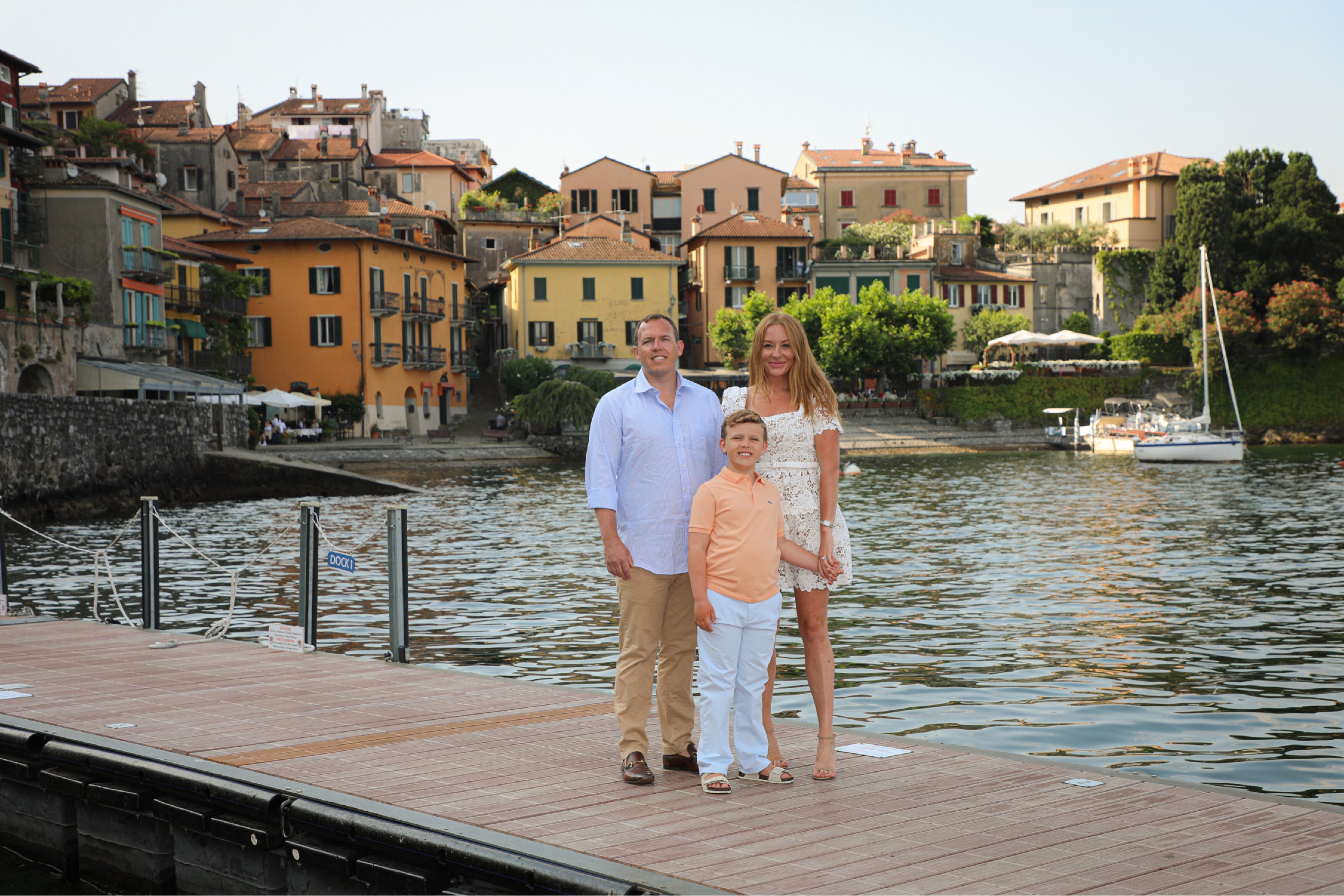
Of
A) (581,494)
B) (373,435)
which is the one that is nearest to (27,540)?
(581,494)

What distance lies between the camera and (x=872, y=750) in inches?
264

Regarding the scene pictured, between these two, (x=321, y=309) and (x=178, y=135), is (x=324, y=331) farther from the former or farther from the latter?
(x=178, y=135)

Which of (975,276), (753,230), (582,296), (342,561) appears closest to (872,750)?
(342,561)

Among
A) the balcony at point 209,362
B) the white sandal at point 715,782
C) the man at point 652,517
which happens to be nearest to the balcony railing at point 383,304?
the balcony at point 209,362

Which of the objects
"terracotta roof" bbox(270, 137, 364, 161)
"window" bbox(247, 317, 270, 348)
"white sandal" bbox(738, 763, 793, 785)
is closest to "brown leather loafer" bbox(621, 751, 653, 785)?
"white sandal" bbox(738, 763, 793, 785)

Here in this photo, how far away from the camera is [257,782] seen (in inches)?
237

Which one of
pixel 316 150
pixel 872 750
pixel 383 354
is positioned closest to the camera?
pixel 872 750

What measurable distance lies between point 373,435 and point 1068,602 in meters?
47.2

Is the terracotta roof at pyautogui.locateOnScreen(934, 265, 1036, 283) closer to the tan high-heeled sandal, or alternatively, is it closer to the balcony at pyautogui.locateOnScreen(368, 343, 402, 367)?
the balcony at pyautogui.locateOnScreen(368, 343, 402, 367)

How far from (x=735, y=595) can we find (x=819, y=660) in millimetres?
680

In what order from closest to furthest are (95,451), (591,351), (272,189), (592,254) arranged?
(95,451), (591,351), (592,254), (272,189)

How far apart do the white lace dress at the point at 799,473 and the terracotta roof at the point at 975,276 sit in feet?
245

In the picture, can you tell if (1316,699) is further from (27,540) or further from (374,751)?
(27,540)

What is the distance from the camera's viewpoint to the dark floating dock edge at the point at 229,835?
16.1 ft
